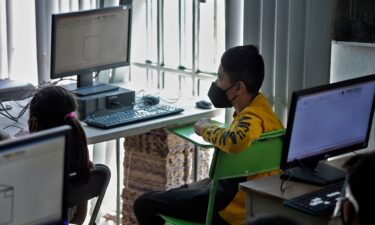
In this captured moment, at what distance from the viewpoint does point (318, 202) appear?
9.46 feet

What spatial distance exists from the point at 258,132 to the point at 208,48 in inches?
49.5

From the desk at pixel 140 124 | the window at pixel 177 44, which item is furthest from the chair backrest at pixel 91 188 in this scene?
the window at pixel 177 44

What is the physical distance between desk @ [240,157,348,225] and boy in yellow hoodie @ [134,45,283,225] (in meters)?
0.22

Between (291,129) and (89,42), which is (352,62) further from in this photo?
(89,42)

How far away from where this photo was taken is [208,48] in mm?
4480

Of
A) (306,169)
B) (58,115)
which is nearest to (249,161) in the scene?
(306,169)

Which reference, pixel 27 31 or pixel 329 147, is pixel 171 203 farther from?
pixel 27 31

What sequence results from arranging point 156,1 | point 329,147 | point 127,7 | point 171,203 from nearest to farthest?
point 329,147, point 171,203, point 127,7, point 156,1

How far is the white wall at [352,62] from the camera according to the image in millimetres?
3713

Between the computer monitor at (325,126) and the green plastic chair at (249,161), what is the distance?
0.16 metres

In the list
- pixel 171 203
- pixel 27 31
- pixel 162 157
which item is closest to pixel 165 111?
pixel 162 157

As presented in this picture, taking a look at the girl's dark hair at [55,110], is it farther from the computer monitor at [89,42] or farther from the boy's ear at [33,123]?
the computer monitor at [89,42]

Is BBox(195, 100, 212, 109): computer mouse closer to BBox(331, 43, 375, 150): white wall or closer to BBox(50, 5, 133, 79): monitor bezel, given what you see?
BBox(50, 5, 133, 79): monitor bezel

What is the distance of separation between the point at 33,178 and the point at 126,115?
1.67 m
